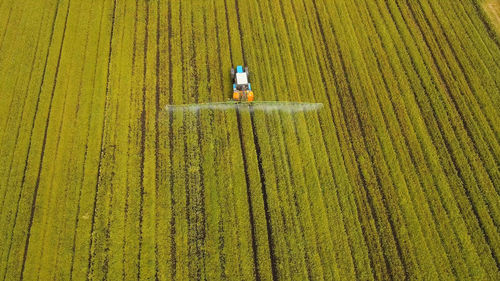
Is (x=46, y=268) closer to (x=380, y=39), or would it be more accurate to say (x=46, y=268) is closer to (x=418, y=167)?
(x=418, y=167)

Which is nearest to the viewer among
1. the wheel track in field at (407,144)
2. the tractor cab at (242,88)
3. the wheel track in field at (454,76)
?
the wheel track in field at (407,144)

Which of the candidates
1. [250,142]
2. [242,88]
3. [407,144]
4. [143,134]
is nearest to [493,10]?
[407,144]

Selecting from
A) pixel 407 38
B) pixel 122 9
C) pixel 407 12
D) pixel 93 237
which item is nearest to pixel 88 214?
pixel 93 237

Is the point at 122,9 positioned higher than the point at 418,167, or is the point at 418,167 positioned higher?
the point at 122,9

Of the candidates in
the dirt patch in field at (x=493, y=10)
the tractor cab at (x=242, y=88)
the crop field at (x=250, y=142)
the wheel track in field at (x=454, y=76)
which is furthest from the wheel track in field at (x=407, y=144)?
the dirt patch in field at (x=493, y=10)

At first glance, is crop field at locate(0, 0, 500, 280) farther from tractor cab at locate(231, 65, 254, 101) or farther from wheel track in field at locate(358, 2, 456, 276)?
tractor cab at locate(231, 65, 254, 101)

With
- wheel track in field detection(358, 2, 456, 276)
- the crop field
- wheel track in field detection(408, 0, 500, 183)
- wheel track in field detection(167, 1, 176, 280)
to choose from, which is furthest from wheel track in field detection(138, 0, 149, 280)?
wheel track in field detection(408, 0, 500, 183)

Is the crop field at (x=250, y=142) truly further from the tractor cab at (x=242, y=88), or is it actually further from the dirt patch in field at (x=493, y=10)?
the tractor cab at (x=242, y=88)
